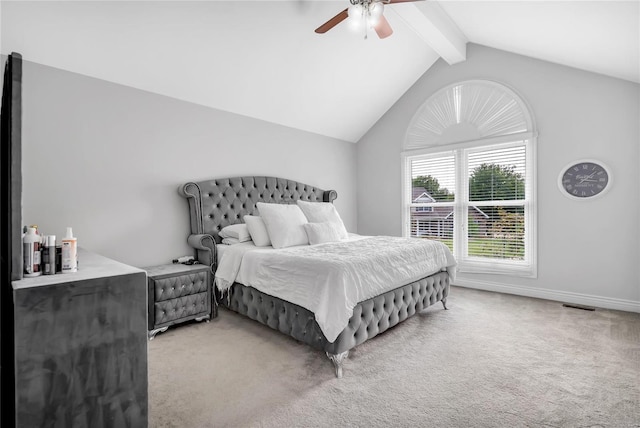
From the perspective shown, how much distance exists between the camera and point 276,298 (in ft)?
8.47

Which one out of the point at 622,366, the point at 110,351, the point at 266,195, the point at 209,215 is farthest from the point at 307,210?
the point at 622,366

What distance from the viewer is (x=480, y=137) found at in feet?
14.1

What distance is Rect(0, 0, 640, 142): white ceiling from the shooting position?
242 centimetres

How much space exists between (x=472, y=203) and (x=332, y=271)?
124 inches

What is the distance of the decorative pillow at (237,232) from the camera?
3486 mm

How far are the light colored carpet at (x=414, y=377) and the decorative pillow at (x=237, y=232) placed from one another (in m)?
0.91

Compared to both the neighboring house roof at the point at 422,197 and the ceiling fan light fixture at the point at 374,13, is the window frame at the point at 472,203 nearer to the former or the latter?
the neighboring house roof at the point at 422,197

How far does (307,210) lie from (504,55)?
10.8ft

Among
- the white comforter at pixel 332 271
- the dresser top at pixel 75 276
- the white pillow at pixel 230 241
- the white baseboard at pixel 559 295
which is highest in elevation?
the dresser top at pixel 75 276

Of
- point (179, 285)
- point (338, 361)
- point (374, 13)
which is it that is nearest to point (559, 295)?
point (338, 361)

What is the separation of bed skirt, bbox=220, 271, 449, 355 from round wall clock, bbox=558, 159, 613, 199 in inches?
76.4

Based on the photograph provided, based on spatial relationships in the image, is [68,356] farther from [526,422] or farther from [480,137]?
[480,137]

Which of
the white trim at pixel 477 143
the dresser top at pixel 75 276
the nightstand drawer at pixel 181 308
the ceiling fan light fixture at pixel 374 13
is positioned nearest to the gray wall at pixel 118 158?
the nightstand drawer at pixel 181 308

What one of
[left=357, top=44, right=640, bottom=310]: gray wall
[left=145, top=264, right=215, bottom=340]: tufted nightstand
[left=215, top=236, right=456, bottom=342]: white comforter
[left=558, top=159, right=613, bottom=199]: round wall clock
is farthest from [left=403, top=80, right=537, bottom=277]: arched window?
[left=145, top=264, right=215, bottom=340]: tufted nightstand
